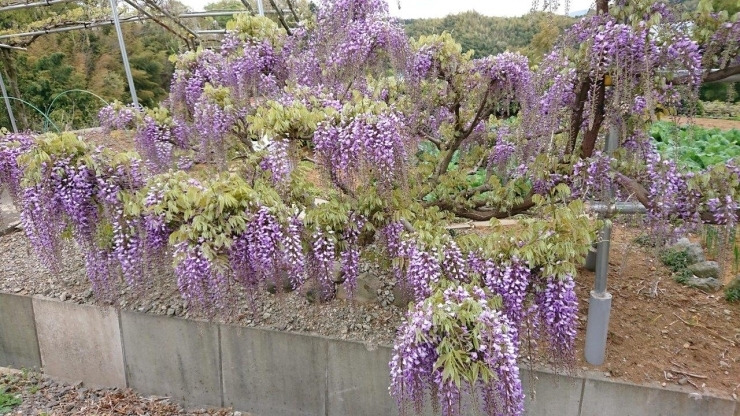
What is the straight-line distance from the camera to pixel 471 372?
6.30ft

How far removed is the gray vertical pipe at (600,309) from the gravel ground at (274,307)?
3.99ft

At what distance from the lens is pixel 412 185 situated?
10.5ft

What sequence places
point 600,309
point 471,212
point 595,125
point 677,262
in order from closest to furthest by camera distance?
point 595,125 → point 600,309 → point 471,212 → point 677,262

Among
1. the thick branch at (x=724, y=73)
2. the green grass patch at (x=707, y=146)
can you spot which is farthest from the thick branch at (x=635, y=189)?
the green grass patch at (x=707, y=146)

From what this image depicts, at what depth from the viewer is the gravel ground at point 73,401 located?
11.8ft

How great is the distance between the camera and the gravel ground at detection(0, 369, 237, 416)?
142 inches

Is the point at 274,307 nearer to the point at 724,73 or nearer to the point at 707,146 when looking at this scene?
the point at 724,73

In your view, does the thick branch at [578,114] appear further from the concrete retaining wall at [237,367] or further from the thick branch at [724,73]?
the concrete retaining wall at [237,367]

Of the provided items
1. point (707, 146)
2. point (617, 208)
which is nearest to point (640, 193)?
point (617, 208)

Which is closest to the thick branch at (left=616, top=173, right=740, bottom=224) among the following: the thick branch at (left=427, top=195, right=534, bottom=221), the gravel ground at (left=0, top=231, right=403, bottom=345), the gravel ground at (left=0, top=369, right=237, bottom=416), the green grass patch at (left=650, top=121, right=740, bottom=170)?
the thick branch at (left=427, top=195, right=534, bottom=221)

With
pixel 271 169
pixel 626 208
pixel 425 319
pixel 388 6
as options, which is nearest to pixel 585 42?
pixel 626 208

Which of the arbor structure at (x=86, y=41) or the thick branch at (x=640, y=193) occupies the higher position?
the arbor structure at (x=86, y=41)

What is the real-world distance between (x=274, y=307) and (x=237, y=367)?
497 millimetres

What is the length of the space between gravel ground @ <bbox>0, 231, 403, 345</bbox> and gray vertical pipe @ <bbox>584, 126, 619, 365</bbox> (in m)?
1.21
